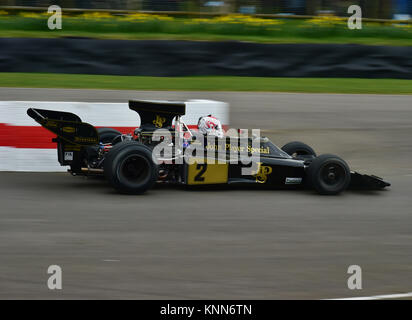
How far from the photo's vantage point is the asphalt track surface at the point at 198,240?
5.25 metres

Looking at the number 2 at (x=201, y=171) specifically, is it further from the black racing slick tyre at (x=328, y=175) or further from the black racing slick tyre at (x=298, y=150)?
the black racing slick tyre at (x=298, y=150)

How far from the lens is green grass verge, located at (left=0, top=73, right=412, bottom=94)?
15695 millimetres

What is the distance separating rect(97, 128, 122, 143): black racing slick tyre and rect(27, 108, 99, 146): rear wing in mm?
936

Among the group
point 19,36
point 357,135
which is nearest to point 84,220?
point 357,135

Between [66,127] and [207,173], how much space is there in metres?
2.00

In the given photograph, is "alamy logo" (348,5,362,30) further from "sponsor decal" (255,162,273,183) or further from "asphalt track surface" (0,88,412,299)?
"sponsor decal" (255,162,273,183)

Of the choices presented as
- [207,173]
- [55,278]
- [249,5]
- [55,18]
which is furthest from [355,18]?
[55,278]

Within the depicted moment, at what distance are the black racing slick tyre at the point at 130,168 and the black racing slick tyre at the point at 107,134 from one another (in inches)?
52.7

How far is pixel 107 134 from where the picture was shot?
9750 mm

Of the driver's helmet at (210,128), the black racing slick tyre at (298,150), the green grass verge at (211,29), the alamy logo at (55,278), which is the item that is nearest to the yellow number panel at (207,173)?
the driver's helmet at (210,128)

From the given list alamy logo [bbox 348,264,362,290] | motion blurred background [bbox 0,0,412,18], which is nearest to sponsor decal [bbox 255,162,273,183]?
alamy logo [bbox 348,264,362,290]

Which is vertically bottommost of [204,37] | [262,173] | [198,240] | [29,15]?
[198,240]

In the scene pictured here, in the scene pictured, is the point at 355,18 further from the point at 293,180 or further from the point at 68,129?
the point at 68,129

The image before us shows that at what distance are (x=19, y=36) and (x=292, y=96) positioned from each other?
7.34 m
